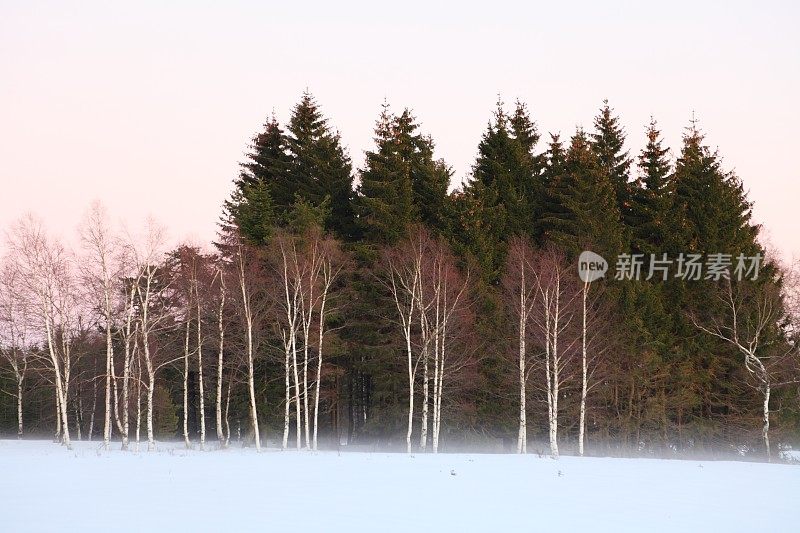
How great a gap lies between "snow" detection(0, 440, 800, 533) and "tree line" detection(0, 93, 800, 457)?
10.7 m

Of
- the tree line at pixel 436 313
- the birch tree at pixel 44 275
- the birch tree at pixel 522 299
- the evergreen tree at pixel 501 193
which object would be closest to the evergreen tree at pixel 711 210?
the tree line at pixel 436 313

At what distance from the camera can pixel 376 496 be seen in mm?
17500

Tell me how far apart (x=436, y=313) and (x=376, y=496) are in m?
21.6

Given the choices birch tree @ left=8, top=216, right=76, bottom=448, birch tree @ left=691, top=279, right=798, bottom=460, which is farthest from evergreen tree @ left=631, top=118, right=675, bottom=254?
birch tree @ left=8, top=216, right=76, bottom=448

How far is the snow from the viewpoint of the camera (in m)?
14.1

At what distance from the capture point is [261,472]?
74.1 ft

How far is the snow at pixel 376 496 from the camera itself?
14.1 metres

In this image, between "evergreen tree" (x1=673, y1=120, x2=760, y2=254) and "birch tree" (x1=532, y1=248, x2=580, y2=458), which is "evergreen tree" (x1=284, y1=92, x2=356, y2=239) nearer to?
"birch tree" (x1=532, y1=248, x2=580, y2=458)

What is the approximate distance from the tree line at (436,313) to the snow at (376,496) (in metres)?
10.7

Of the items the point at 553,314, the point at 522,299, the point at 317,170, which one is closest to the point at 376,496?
→ the point at 522,299

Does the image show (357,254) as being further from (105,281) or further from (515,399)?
(105,281)

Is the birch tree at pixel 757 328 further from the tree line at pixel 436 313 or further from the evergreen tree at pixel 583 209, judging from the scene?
the evergreen tree at pixel 583 209

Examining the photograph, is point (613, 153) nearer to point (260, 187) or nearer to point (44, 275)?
point (260, 187)

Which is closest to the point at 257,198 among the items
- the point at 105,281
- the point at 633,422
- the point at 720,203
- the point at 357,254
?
the point at 357,254
